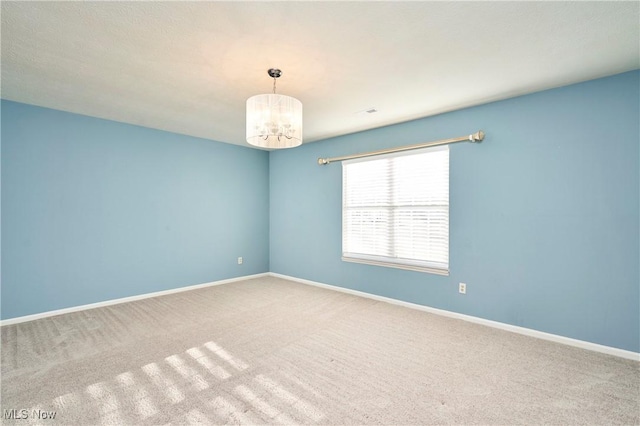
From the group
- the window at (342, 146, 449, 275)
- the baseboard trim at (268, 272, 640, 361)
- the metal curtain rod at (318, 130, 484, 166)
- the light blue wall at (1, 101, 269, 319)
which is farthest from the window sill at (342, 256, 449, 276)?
the light blue wall at (1, 101, 269, 319)

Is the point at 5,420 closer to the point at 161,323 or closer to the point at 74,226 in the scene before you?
the point at 161,323

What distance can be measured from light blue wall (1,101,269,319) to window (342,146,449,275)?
6.87 feet

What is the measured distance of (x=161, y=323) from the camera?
132 inches

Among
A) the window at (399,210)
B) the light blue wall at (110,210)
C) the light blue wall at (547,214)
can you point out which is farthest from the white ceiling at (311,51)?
the window at (399,210)

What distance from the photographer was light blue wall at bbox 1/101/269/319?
11.3ft

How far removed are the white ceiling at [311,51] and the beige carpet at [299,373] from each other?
242 cm

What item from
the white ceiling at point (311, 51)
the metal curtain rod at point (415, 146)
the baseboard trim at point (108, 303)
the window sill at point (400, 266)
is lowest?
the baseboard trim at point (108, 303)

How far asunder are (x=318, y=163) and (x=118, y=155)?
9.37ft

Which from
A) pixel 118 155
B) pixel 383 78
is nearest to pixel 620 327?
pixel 383 78

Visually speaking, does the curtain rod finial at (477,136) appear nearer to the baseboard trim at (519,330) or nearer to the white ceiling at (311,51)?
the white ceiling at (311,51)

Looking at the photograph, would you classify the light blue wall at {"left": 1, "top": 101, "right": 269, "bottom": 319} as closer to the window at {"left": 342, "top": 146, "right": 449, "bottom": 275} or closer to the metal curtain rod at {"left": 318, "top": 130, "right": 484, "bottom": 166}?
the metal curtain rod at {"left": 318, "top": 130, "right": 484, "bottom": 166}

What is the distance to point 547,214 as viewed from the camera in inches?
117

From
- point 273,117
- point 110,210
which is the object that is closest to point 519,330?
point 273,117

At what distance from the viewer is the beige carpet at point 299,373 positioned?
1.87 meters
